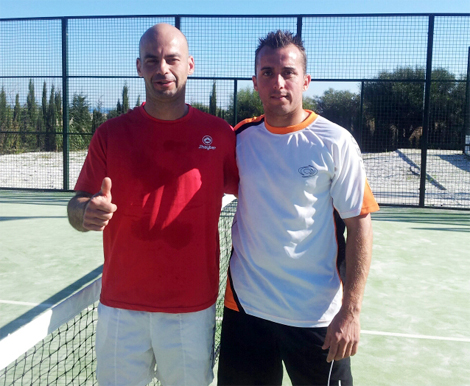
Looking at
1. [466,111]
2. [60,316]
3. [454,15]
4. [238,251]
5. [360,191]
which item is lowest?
[60,316]

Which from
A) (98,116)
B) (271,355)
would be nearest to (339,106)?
(98,116)

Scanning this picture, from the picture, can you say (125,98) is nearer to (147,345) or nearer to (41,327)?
(147,345)

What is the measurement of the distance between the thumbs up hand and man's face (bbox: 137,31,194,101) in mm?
505

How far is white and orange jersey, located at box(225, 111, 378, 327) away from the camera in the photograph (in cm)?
206

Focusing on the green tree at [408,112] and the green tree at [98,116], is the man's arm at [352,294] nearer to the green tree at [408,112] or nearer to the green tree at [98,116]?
the green tree at [408,112]

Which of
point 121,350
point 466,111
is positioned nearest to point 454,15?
point 466,111

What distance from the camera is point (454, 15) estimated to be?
9000 millimetres

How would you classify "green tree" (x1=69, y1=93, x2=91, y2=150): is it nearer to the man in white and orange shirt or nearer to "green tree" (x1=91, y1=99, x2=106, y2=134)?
"green tree" (x1=91, y1=99, x2=106, y2=134)

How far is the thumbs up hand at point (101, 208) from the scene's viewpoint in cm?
179

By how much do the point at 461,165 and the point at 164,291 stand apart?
1139cm

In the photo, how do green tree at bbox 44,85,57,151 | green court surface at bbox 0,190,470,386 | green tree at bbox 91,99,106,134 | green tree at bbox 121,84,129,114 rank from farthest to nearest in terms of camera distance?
green tree at bbox 44,85,57,151, green tree at bbox 91,99,106,134, green tree at bbox 121,84,129,114, green court surface at bbox 0,190,470,386

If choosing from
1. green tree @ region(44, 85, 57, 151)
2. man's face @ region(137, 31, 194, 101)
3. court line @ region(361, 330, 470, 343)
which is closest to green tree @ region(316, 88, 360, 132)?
green tree @ region(44, 85, 57, 151)

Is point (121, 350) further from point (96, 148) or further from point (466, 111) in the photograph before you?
point (466, 111)

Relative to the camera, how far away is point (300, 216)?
2.05 meters
